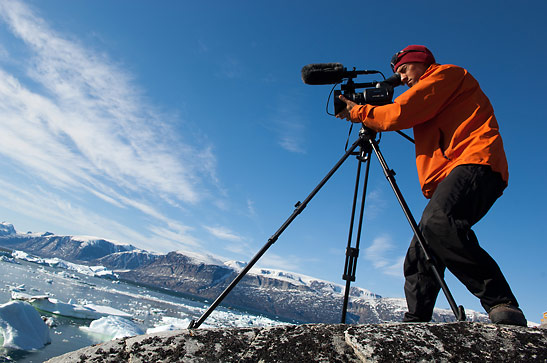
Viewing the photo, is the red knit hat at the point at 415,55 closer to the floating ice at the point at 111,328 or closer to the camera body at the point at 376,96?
the camera body at the point at 376,96

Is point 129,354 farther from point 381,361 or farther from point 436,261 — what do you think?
point 436,261

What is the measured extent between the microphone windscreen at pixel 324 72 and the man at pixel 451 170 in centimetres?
39

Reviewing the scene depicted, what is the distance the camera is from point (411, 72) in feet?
5.71

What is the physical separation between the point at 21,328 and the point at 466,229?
12.2m

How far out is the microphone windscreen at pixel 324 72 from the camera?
203cm

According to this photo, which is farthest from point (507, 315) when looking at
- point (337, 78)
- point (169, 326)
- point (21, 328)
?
point (169, 326)

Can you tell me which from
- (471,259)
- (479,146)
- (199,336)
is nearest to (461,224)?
(471,259)

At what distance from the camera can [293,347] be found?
1.02 metres

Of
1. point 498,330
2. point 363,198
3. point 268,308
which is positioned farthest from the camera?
point 268,308

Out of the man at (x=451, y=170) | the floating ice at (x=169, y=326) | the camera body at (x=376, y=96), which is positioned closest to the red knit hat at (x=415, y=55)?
the man at (x=451, y=170)

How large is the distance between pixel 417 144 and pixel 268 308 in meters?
186

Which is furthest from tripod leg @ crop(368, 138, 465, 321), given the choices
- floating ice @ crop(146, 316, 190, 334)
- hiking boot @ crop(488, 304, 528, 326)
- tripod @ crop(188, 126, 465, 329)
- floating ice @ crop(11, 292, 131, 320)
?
floating ice @ crop(11, 292, 131, 320)

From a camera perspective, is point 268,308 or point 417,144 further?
point 268,308

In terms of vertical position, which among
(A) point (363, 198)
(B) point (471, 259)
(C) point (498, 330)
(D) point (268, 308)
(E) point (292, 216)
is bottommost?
(D) point (268, 308)
